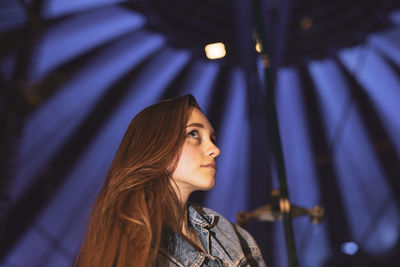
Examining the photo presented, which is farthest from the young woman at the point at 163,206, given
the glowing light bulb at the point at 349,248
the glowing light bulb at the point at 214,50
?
the glowing light bulb at the point at 349,248

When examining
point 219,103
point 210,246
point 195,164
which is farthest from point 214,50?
point 219,103

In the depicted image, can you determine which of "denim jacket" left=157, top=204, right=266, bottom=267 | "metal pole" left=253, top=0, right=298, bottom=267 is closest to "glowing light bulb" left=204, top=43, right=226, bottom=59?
"metal pole" left=253, top=0, right=298, bottom=267

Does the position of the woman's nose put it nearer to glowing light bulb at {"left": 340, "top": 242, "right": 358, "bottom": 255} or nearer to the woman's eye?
the woman's eye

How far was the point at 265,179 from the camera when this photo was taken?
409 cm

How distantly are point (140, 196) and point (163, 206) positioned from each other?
101 mm

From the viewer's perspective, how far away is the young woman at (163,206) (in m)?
0.98

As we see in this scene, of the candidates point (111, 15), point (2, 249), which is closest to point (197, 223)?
point (111, 15)

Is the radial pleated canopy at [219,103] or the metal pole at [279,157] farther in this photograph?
the radial pleated canopy at [219,103]

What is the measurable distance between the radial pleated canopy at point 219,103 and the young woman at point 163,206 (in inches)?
102

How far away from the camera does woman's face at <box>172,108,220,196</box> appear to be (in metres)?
1.17

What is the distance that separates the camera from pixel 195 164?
3.86 feet

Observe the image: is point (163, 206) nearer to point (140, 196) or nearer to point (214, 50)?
point (140, 196)

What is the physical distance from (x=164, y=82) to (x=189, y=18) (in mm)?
1094

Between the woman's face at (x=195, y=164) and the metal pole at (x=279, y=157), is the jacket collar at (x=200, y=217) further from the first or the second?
the metal pole at (x=279, y=157)
